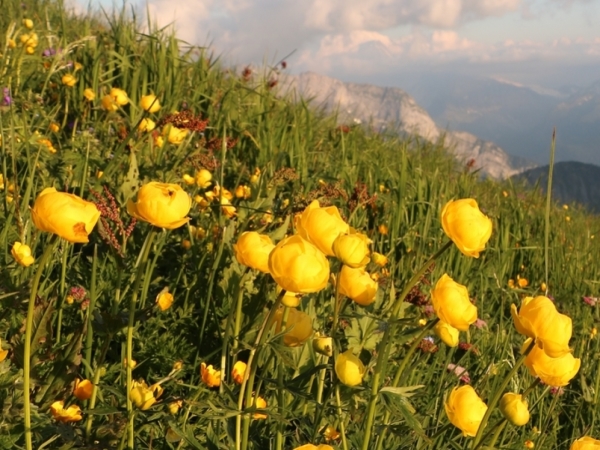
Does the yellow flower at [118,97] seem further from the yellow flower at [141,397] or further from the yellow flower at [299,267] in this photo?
the yellow flower at [299,267]

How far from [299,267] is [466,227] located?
0.87 feet

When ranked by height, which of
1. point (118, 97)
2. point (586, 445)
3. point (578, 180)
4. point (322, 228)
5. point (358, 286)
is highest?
point (118, 97)

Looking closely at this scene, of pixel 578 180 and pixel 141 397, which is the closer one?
pixel 141 397

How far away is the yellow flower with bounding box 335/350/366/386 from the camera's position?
2.78 ft

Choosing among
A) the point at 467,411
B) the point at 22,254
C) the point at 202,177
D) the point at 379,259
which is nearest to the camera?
the point at 467,411

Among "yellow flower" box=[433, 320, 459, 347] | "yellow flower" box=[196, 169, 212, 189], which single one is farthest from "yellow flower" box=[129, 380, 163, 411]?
"yellow flower" box=[196, 169, 212, 189]

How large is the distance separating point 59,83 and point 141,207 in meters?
2.46

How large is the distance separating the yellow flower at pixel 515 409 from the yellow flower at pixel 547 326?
0.10 m

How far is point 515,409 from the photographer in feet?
2.78

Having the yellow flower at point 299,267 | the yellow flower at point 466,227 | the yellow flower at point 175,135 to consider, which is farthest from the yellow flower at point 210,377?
the yellow flower at point 175,135

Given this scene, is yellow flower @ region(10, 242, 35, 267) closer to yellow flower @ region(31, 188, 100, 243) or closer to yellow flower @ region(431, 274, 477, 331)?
yellow flower @ region(31, 188, 100, 243)

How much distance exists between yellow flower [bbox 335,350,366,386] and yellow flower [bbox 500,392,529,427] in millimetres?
214

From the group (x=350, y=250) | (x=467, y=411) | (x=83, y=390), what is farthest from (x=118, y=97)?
(x=467, y=411)

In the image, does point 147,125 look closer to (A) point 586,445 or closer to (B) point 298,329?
(B) point 298,329
